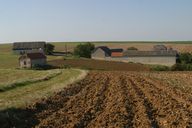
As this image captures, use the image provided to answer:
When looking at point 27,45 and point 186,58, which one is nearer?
point 186,58

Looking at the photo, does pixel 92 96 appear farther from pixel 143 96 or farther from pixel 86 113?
pixel 86 113

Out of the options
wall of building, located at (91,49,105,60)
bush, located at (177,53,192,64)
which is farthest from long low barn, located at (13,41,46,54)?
bush, located at (177,53,192,64)

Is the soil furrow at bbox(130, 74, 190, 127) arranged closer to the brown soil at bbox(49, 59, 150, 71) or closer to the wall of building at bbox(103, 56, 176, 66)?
the brown soil at bbox(49, 59, 150, 71)

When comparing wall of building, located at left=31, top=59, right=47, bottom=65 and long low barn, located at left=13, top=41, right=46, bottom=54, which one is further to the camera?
long low barn, located at left=13, top=41, right=46, bottom=54

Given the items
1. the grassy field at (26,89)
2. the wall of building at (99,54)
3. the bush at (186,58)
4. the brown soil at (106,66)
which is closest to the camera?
the grassy field at (26,89)

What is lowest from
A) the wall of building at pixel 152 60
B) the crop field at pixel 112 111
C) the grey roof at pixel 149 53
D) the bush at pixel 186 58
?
the wall of building at pixel 152 60

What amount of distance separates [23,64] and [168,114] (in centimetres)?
7733

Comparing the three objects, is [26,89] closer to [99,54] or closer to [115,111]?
[115,111]

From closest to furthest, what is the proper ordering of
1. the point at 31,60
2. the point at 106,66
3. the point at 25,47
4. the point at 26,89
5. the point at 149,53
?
the point at 26,89, the point at 31,60, the point at 106,66, the point at 149,53, the point at 25,47

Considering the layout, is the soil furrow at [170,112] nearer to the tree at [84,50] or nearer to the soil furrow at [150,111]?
the soil furrow at [150,111]

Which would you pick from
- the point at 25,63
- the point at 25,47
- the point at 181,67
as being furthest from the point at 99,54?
the point at 181,67

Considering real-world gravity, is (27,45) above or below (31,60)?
above

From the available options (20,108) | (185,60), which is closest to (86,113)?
(20,108)

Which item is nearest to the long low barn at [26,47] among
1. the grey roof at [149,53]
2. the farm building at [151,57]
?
the farm building at [151,57]
